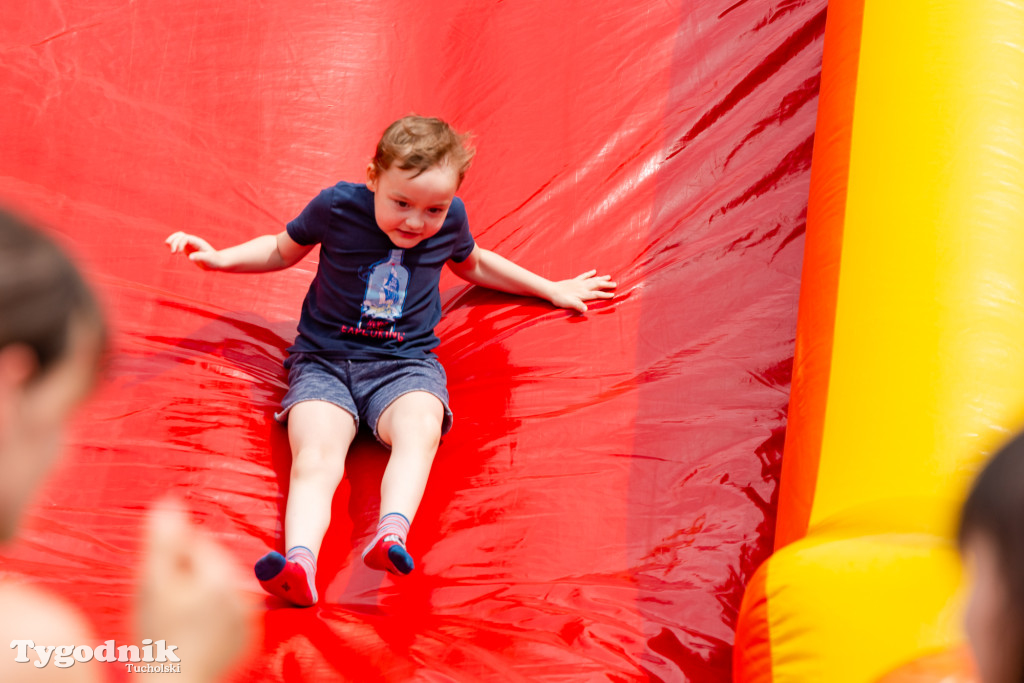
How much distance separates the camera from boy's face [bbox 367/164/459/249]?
4.65ft

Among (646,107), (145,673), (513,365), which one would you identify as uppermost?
(646,107)

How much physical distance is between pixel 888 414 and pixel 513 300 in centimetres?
75

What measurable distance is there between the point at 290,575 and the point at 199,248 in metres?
0.57

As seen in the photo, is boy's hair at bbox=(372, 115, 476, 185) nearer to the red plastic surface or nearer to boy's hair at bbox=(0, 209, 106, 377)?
the red plastic surface

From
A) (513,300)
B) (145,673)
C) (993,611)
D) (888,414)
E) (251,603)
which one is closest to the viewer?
(993,611)

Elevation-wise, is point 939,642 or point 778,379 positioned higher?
point 778,379

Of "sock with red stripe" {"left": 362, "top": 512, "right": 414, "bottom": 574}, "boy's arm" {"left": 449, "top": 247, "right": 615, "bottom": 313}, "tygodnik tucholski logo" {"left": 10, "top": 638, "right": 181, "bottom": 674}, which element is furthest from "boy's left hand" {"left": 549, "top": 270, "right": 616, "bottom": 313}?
"tygodnik tucholski logo" {"left": 10, "top": 638, "right": 181, "bottom": 674}

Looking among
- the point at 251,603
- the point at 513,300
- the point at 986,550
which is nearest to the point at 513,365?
the point at 513,300

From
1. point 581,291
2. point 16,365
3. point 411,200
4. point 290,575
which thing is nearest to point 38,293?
point 16,365

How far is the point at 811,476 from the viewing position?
1096mm

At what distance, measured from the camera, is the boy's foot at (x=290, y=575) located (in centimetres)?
116

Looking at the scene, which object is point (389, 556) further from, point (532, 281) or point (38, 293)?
point (38, 293)

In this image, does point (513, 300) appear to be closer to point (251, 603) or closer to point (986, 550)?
point (251, 603)

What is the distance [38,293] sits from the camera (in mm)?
464
